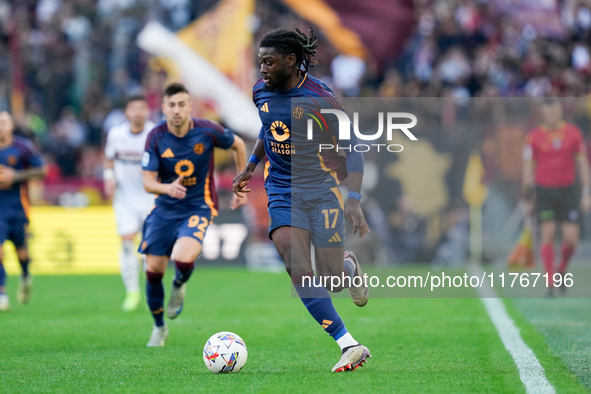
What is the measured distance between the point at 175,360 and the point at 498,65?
51.9 feet

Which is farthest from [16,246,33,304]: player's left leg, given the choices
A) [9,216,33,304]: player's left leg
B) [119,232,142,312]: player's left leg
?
[119,232,142,312]: player's left leg

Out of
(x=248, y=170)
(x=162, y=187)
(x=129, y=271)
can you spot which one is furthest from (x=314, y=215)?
(x=129, y=271)

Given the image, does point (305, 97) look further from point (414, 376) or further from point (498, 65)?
point (498, 65)

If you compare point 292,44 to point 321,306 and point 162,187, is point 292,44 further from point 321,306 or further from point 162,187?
point 162,187

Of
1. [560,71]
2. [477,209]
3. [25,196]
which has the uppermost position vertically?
[560,71]

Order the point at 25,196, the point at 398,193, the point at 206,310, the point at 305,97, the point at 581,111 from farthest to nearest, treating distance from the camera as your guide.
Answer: the point at 398,193 → the point at 581,111 → the point at 25,196 → the point at 206,310 → the point at 305,97

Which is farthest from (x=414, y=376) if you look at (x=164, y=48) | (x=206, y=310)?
(x=164, y=48)

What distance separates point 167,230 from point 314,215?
2.12m

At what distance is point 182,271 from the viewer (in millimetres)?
8320

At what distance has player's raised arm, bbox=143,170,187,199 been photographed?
26.0 feet

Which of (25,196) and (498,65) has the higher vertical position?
(498,65)

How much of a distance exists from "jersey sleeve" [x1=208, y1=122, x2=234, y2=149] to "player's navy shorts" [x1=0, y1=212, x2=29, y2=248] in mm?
4746

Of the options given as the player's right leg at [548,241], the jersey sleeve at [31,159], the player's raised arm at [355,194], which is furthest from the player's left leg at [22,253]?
the player's right leg at [548,241]

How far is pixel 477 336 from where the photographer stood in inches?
339
